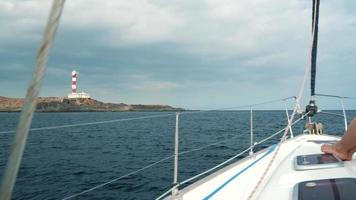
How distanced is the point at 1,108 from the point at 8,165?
155910 mm

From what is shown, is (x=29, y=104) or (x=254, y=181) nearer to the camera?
(x=29, y=104)

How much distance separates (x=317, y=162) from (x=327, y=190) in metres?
0.88

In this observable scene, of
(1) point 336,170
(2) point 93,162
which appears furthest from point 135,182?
(1) point 336,170

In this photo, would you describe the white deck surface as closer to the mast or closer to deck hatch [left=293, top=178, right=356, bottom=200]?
deck hatch [left=293, top=178, right=356, bottom=200]

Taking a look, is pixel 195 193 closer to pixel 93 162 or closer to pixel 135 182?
pixel 135 182

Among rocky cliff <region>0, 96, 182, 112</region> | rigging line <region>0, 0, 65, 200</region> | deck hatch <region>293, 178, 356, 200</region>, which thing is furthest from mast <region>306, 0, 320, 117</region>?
rocky cliff <region>0, 96, 182, 112</region>

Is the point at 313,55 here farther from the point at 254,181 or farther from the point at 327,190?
the point at 327,190

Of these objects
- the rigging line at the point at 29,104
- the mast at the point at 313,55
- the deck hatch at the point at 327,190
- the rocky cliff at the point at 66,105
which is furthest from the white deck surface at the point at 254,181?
the rocky cliff at the point at 66,105

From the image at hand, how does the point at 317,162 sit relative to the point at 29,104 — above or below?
below

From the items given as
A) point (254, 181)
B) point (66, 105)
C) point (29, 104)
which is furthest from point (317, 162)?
point (66, 105)

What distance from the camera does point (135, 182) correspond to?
31.4 ft

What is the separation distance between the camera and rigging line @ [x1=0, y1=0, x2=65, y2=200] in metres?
0.78

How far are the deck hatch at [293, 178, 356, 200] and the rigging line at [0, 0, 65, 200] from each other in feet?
5.90

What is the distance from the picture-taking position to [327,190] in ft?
7.23
